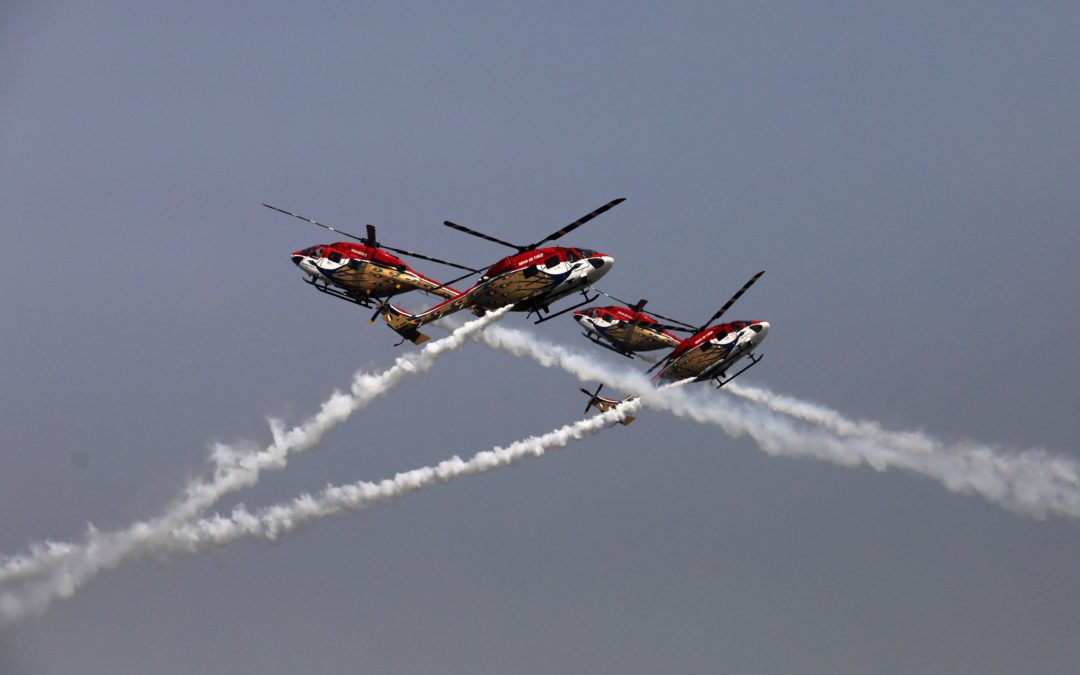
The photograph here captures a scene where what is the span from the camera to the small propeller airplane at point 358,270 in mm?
85750

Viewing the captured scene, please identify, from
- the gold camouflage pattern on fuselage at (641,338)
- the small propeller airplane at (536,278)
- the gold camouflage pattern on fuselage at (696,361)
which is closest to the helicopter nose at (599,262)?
the small propeller airplane at (536,278)

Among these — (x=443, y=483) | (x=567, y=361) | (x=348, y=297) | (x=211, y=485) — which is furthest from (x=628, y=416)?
(x=211, y=485)

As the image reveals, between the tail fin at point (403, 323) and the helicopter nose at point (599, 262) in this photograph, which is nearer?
the helicopter nose at point (599, 262)

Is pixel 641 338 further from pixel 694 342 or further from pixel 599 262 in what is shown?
pixel 599 262

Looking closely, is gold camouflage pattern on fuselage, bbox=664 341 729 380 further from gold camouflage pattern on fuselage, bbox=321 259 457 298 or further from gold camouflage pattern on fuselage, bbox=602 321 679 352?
gold camouflage pattern on fuselage, bbox=321 259 457 298

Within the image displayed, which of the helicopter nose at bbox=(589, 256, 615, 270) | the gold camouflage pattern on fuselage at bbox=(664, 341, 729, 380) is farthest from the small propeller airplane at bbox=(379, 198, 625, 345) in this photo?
the gold camouflage pattern on fuselage at bbox=(664, 341, 729, 380)

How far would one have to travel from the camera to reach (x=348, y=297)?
86.6 meters

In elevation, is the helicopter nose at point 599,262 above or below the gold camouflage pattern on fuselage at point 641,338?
below

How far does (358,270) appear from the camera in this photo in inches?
3376

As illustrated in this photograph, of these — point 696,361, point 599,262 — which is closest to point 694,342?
point 696,361

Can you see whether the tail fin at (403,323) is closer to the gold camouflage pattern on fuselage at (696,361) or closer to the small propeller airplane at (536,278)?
the small propeller airplane at (536,278)

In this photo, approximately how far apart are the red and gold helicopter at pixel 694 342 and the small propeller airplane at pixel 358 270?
13.1m

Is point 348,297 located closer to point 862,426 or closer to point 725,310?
point 725,310

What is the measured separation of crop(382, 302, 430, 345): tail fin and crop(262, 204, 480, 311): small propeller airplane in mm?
723
